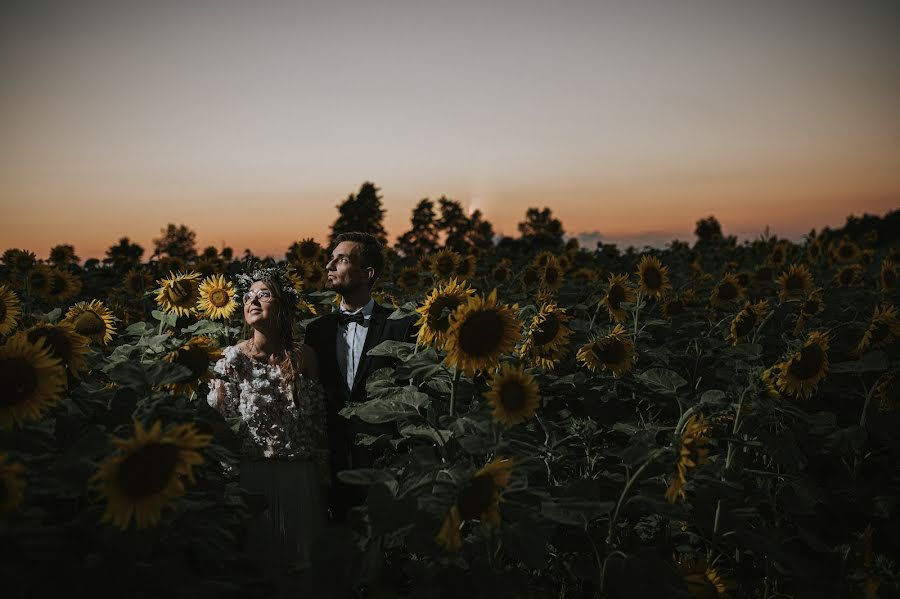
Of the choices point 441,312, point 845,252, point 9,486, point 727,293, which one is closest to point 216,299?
point 441,312

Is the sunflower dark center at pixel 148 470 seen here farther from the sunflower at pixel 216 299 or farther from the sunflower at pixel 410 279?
the sunflower at pixel 410 279

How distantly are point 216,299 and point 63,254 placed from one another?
19.5 feet

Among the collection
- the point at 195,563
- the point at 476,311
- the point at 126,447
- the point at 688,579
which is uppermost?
the point at 476,311

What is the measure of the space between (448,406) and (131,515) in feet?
5.40

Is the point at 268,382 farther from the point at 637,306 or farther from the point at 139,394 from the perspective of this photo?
the point at 637,306

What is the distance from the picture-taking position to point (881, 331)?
167 inches

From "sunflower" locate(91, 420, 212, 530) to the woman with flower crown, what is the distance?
206 centimetres

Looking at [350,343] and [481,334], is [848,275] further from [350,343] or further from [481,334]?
[481,334]

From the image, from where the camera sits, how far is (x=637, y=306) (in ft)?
15.8

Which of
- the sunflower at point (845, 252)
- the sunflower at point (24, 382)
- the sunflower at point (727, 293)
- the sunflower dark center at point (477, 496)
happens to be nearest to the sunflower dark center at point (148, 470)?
the sunflower at point (24, 382)

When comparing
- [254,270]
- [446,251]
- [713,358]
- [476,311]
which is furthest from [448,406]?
[446,251]

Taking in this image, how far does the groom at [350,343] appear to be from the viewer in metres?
4.32

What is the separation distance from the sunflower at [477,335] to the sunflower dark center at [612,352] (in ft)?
4.07

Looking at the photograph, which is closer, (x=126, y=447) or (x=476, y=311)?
(x=126, y=447)
